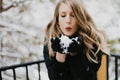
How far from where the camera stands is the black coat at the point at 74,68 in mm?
1213

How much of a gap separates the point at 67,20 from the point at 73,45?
15 cm

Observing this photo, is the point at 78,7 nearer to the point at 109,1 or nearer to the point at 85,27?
the point at 85,27

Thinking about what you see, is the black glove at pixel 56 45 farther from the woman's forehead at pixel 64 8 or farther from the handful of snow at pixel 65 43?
the woman's forehead at pixel 64 8

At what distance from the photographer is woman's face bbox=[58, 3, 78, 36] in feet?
4.17

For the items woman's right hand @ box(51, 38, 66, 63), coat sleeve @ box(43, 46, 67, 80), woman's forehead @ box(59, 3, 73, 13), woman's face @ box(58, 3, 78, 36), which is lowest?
coat sleeve @ box(43, 46, 67, 80)

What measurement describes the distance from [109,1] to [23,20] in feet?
3.22

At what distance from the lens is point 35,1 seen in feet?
9.09

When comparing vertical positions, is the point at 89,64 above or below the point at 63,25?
below

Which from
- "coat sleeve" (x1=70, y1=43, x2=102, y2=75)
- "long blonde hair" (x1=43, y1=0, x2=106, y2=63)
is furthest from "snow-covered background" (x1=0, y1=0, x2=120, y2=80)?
"coat sleeve" (x1=70, y1=43, x2=102, y2=75)

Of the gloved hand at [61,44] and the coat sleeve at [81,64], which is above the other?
the gloved hand at [61,44]

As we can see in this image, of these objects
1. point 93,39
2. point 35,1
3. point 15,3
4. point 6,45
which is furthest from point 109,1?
point 93,39

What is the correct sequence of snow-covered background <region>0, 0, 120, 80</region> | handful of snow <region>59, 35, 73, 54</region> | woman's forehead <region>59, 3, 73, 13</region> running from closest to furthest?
handful of snow <region>59, 35, 73, 54</region>, woman's forehead <region>59, 3, 73, 13</region>, snow-covered background <region>0, 0, 120, 80</region>

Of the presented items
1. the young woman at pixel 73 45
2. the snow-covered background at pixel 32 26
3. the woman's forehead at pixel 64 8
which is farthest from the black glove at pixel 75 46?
the snow-covered background at pixel 32 26

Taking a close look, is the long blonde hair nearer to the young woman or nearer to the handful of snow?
the young woman
